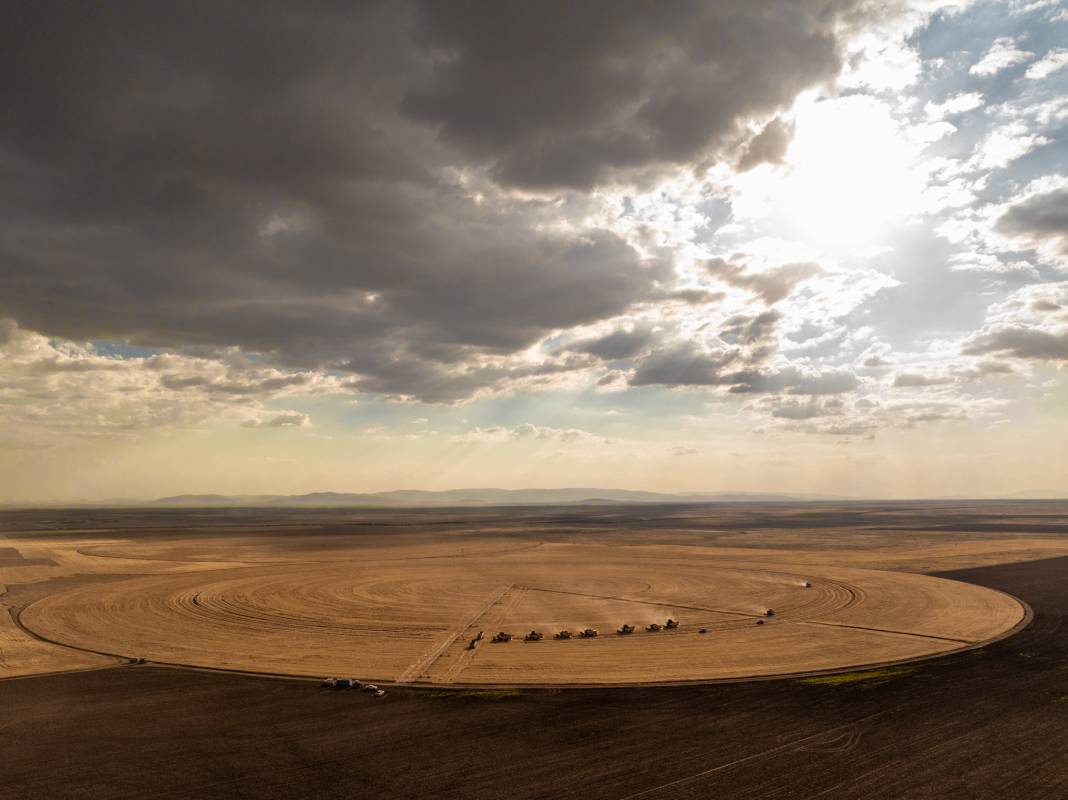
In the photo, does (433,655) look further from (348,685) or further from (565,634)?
(565,634)

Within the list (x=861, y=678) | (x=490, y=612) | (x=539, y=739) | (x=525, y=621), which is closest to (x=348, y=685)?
(x=539, y=739)

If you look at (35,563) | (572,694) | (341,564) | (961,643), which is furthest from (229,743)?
(35,563)

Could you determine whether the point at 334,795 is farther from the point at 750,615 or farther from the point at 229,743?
the point at 750,615

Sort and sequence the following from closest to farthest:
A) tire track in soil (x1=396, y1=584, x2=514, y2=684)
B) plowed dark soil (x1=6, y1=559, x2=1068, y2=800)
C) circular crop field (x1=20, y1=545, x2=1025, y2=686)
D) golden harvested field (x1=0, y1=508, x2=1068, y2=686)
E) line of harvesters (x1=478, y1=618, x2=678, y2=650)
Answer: plowed dark soil (x1=6, y1=559, x2=1068, y2=800) < tire track in soil (x1=396, y1=584, x2=514, y2=684) < circular crop field (x1=20, y1=545, x2=1025, y2=686) < golden harvested field (x1=0, y1=508, x2=1068, y2=686) < line of harvesters (x1=478, y1=618, x2=678, y2=650)

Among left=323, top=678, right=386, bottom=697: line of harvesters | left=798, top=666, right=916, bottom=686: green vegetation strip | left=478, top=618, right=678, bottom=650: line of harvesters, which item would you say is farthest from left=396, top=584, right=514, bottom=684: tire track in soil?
left=798, top=666, right=916, bottom=686: green vegetation strip

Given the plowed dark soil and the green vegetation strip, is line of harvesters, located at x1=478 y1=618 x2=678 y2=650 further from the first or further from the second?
the green vegetation strip

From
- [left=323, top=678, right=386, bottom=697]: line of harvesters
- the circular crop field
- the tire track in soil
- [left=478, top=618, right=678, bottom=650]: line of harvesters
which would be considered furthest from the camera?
[left=478, top=618, right=678, bottom=650]: line of harvesters
